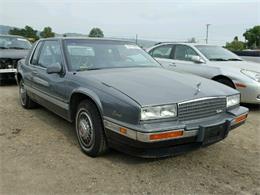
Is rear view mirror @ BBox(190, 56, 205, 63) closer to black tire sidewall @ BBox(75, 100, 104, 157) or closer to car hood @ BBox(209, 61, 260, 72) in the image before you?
car hood @ BBox(209, 61, 260, 72)

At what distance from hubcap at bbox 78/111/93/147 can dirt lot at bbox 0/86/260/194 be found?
0.18 metres

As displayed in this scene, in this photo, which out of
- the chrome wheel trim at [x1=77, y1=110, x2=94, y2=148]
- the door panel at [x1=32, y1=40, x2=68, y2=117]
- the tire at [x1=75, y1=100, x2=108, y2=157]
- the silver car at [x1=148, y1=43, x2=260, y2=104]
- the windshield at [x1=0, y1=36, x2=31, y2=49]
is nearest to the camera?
the tire at [x1=75, y1=100, x2=108, y2=157]

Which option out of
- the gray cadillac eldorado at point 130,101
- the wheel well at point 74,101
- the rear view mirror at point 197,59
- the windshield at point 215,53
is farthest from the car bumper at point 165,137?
the windshield at point 215,53

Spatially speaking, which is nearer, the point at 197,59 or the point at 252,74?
the point at 252,74

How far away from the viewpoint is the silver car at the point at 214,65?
5.48 metres

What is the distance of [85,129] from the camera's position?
11.0 feet

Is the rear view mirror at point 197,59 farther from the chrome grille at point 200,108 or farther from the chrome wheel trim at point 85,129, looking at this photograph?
the chrome wheel trim at point 85,129

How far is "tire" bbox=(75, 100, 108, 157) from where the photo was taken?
312cm

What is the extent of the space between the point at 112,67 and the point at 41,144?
144 centimetres

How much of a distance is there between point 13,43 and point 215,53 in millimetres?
6606

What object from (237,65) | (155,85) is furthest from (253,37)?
(155,85)

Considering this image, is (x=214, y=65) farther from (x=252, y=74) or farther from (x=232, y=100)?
(x=232, y=100)

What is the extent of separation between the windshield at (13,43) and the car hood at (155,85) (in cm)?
661

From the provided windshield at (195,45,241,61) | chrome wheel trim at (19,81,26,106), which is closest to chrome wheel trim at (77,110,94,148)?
chrome wheel trim at (19,81,26,106)
